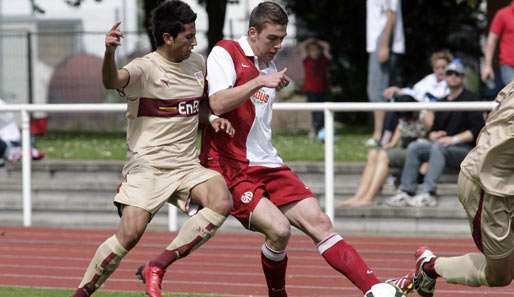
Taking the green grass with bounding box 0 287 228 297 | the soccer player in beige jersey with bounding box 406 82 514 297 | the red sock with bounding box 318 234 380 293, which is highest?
the soccer player in beige jersey with bounding box 406 82 514 297

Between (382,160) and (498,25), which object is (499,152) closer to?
(382,160)

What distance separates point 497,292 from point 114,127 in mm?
17969

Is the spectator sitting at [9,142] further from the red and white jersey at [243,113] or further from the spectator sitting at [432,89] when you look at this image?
the red and white jersey at [243,113]

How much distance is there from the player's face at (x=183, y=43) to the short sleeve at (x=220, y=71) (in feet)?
0.52

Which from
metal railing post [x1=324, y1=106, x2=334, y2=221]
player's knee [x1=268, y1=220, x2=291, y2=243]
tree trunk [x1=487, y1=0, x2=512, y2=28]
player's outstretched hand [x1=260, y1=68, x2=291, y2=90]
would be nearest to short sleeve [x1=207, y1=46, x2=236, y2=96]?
player's outstretched hand [x1=260, y1=68, x2=291, y2=90]

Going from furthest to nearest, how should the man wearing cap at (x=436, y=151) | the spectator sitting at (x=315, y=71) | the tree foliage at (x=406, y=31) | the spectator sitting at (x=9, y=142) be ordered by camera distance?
the tree foliage at (x=406, y=31) → the spectator sitting at (x=315, y=71) → the spectator sitting at (x=9, y=142) → the man wearing cap at (x=436, y=151)

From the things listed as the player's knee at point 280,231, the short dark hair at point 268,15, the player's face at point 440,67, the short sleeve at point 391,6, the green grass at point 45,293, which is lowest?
the green grass at point 45,293

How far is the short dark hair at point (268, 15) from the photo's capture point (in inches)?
340

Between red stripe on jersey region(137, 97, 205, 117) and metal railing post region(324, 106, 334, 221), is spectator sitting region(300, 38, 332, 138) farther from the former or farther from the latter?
red stripe on jersey region(137, 97, 205, 117)

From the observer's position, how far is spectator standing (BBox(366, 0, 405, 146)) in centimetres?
1548

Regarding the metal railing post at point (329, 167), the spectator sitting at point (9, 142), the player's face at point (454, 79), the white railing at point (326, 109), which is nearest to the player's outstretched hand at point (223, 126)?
the white railing at point (326, 109)

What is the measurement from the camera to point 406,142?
47.8ft

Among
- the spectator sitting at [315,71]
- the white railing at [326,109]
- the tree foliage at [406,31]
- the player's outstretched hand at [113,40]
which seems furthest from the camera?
the tree foliage at [406,31]

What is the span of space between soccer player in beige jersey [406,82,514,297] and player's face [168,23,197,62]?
195 cm
